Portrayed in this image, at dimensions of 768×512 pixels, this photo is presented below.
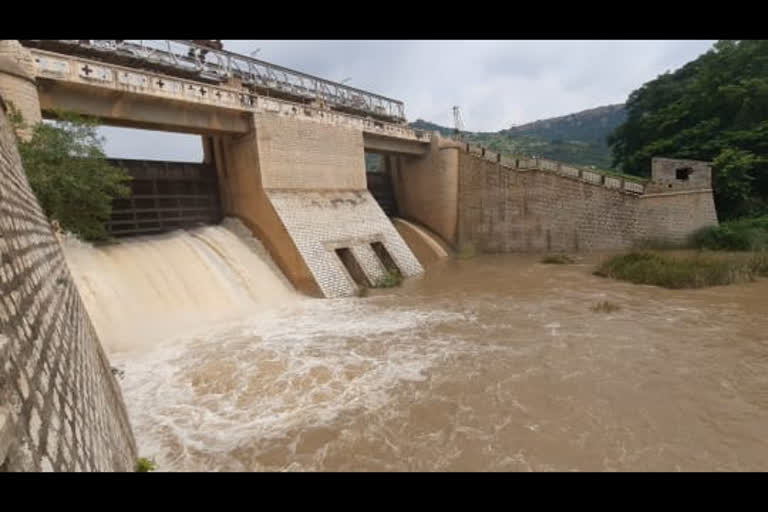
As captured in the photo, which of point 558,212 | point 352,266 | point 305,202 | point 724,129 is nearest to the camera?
point 305,202

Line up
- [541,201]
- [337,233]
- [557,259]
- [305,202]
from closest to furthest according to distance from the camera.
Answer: [305,202]
[337,233]
[557,259]
[541,201]

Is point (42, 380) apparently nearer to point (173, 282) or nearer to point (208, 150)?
point (173, 282)

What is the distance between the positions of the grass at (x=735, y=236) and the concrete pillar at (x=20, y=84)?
21.3 metres

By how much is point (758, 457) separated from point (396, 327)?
6.33 metres

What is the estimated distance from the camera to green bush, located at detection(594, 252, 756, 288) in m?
11.2

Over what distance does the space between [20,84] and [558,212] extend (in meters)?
18.6

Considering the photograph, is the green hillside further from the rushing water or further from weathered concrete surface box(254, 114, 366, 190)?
the rushing water

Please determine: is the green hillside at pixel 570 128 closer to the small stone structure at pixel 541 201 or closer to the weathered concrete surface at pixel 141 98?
the small stone structure at pixel 541 201

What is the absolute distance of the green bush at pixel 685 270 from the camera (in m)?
11.2

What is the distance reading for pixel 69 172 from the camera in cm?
898

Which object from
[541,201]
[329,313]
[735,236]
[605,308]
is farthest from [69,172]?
[735,236]

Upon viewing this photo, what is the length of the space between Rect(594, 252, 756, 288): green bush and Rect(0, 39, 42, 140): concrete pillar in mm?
16151
